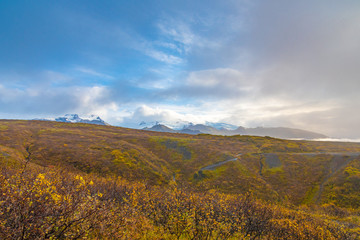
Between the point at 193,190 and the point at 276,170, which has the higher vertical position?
the point at 193,190

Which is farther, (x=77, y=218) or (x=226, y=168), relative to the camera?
(x=226, y=168)

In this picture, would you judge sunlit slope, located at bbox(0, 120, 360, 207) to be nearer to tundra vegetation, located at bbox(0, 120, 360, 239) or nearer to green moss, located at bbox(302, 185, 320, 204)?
green moss, located at bbox(302, 185, 320, 204)

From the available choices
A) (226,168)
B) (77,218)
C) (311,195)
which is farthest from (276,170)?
(77,218)

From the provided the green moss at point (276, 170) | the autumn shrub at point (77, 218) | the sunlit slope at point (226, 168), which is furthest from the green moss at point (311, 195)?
the autumn shrub at point (77, 218)

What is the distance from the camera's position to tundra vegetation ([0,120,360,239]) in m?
10.9

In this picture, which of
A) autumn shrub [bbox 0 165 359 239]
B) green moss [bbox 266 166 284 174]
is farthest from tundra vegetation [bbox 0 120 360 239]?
green moss [bbox 266 166 284 174]

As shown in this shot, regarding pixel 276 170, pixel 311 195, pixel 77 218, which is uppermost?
pixel 77 218

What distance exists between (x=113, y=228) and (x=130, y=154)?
67.9 m


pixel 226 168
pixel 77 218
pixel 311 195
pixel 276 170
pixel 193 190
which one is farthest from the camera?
pixel 276 170

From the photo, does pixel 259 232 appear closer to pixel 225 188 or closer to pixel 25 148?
pixel 225 188

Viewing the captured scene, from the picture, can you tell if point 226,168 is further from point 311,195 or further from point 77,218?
point 77,218

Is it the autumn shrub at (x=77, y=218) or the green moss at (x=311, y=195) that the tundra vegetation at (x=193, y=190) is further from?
the green moss at (x=311, y=195)

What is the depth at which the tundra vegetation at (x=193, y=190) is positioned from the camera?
35.7 ft

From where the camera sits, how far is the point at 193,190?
1332 inches
